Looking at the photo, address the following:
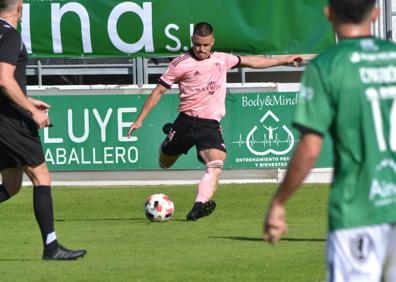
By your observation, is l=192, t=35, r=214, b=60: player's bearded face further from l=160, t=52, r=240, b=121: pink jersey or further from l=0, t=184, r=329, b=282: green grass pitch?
l=0, t=184, r=329, b=282: green grass pitch

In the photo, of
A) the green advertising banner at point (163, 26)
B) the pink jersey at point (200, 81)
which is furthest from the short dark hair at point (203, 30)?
the green advertising banner at point (163, 26)

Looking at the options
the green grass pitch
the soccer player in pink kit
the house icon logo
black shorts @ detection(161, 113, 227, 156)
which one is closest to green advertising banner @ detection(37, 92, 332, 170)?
the house icon logo

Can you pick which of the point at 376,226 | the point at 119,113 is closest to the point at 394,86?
the point at 376,226

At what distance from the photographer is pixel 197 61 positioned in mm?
15328

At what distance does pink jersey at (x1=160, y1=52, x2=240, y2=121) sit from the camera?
15250 millimetres

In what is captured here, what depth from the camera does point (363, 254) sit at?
18.8 ft

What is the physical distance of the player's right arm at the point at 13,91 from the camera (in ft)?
33.8

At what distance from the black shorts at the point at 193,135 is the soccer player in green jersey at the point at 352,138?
29.8 feet

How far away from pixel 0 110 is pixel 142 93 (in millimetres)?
9248

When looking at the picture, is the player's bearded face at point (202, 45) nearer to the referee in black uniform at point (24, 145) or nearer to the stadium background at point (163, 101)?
the referee in black uniform at point (24, 145)

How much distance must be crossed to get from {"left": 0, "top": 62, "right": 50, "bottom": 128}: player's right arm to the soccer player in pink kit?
459cm

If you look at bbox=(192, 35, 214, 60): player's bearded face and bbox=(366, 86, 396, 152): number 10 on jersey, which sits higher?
bbox=(366, 86, 396, 152): number 10 on jersey

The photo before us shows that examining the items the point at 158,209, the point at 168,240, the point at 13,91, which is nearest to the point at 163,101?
the point at 158,209

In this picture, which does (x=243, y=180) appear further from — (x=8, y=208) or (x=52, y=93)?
(x=8, y=208)
